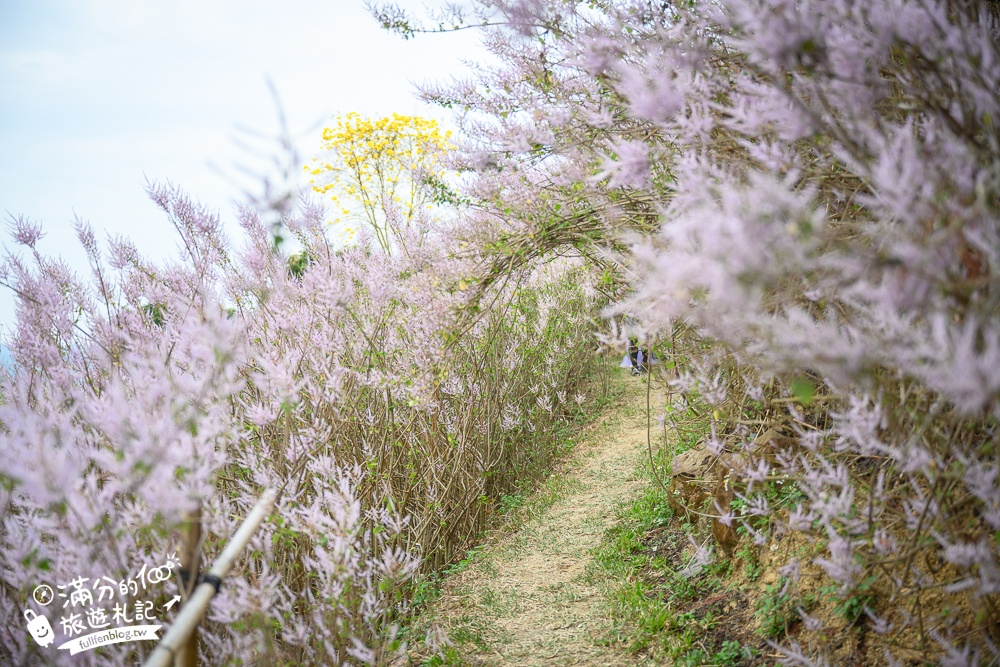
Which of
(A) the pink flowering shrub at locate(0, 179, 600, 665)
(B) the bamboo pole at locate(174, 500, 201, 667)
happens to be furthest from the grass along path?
(B) the bamboo pole at locate(174, 500, 201, 667)

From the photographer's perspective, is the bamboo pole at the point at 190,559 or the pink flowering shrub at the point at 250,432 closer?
the bamboo pole at the point at 190,559

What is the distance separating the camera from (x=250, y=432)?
280cm

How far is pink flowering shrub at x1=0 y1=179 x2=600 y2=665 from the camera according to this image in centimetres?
188

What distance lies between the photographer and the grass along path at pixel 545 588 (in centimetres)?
303

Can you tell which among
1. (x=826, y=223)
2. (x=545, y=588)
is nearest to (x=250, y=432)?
(x=545, y=588)

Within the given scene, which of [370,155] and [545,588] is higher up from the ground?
[370,155]

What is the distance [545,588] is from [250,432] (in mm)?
1960

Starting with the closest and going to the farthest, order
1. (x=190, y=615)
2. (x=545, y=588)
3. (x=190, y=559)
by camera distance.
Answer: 1. (x=190, y=615)
2. (x=190, y=559)
3. (x=545, y=588)

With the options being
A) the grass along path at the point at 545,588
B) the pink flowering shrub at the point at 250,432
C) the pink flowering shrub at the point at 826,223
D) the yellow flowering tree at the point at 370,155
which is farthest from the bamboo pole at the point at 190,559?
the yellow flowering tree at the point at 370,155

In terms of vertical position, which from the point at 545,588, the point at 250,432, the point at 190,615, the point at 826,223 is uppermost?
the point at 826,223

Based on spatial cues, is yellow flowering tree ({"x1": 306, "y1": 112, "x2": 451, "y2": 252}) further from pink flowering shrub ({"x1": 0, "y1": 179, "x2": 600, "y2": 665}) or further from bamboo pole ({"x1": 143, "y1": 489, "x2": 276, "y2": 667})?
bamboo pole ({"x1": 143, "y1": 489, "x2": 276, "y2": 667})

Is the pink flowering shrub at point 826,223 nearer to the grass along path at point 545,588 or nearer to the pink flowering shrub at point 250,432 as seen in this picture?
the pink flowering shrub at point 250,432

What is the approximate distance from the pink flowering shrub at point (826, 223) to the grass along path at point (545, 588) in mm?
1063

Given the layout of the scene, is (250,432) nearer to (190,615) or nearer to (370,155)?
(190,615)
